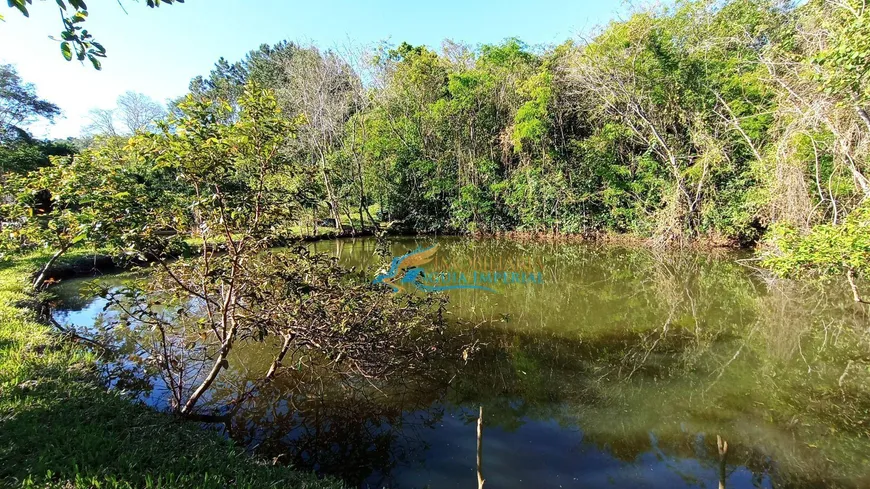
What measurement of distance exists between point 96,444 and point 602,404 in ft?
14.4

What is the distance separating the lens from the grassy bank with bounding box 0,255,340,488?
2324 mm

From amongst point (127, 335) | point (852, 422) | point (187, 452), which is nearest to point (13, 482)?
point (187, 452)

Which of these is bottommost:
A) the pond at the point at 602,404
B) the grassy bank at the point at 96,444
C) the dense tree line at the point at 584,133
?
the pond at the point at 602,404

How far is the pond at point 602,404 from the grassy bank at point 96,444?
2.39ft

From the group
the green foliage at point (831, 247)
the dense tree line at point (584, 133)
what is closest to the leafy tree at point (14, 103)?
the dense tree line at point (584, 133)

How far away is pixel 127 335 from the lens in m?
6.09

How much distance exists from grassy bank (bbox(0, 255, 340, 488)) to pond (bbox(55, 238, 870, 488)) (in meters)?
0.73

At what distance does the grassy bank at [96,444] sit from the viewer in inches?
91.5

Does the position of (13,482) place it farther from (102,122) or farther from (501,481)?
(102,122)

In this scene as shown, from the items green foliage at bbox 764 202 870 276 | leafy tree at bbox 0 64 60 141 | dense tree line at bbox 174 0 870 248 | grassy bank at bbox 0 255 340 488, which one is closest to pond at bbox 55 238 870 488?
grassy bank at bbox 0 255 340 488

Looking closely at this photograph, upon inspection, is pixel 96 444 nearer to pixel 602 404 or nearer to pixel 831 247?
pixel 602 404

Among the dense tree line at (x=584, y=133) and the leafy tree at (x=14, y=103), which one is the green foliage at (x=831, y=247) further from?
the leafy tree at (x=14, y=103)

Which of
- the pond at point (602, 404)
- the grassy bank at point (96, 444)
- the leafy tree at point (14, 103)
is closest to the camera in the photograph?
the grassy bank at point (96, 444)

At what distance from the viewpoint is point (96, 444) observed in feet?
8.68
